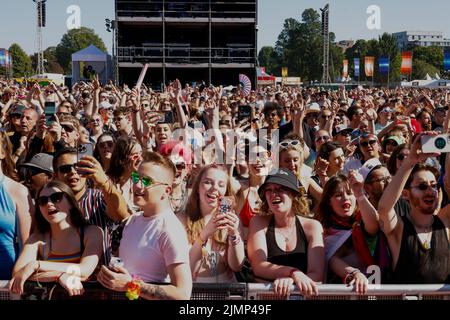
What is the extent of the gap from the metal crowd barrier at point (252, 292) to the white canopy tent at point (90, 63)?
30.1m

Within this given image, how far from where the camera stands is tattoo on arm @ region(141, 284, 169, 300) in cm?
276

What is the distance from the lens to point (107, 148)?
17.4 feet

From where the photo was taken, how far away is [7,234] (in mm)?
3465

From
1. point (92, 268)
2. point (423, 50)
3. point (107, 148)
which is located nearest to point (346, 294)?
point (92, 268)

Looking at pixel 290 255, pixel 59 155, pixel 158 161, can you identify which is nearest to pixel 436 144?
pixel 290 255

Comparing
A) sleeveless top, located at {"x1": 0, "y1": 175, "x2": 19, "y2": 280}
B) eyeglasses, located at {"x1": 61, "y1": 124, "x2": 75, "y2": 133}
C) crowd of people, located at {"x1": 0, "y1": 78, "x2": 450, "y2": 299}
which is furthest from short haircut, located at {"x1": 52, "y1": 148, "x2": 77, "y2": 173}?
eyeglasses, located at {"x1": 61, "y1": 124, "x2": 75, "y2": 133}

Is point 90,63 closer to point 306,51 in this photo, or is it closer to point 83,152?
point 83,152

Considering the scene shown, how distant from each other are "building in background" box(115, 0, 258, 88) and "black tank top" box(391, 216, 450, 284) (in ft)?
105

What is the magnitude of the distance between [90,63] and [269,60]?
7994cm

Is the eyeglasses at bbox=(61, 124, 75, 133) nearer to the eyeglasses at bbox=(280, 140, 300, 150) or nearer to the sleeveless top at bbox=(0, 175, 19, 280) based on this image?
the eyeglasses at bbox=(280, 140, 300, 150)

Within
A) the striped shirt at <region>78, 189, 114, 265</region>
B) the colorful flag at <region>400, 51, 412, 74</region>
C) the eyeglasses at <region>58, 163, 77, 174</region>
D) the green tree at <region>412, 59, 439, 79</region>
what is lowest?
the striped shirt at <region>78, 189, 114, 265</region>

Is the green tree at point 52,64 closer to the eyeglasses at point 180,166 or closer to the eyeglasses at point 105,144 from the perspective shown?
the eyeglasses at point 105,144
